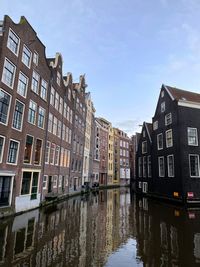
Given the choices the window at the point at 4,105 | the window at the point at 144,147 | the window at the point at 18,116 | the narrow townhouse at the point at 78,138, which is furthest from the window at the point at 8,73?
the window at the point at 144,147

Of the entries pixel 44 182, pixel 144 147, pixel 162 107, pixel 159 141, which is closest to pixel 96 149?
pixel 144 147

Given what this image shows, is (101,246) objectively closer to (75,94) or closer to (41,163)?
(41,163)

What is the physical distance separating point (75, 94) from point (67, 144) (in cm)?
1102

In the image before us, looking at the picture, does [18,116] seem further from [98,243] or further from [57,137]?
[98,243]

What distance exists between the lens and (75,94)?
141 feet

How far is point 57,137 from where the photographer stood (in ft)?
104

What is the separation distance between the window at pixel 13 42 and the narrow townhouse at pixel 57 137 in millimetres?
8375

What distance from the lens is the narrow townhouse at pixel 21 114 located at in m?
18.5

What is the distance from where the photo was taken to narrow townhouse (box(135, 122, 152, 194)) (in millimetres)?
40975

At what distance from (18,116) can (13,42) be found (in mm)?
6660

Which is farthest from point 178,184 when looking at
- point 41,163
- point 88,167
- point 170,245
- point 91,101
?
point 91,101

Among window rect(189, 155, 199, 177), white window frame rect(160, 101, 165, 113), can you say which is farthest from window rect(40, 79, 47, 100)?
window rect(189, 155, 199, 177)

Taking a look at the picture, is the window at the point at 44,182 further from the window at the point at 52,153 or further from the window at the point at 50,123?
the window at the point at 50,123

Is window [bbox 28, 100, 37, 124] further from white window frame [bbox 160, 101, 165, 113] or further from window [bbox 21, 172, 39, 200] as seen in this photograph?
white window frame [bbox 160, 101, 165, 113]
